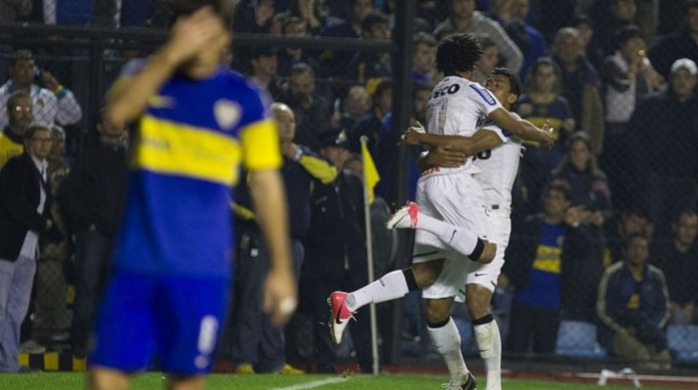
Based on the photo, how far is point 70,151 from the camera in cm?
1414

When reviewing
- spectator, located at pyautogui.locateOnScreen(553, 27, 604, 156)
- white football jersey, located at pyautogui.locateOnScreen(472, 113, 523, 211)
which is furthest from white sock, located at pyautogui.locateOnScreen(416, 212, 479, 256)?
spectator, located at pyautogui.locateOnScreen(553, 27, 604, 156)

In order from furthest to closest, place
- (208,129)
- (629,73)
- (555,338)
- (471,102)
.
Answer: (629,73) → (555,338) → (471,102) → (208,129)

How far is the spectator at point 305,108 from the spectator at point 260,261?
66 cm

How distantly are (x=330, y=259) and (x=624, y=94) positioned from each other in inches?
148

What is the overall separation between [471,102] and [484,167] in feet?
2.01

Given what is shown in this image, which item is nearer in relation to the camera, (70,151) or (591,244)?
(70,151)

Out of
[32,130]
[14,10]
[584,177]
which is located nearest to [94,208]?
[32,130]

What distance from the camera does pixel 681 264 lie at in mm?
15555

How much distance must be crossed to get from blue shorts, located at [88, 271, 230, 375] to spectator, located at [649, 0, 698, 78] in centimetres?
1150

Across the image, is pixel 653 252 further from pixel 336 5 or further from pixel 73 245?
pixel 73 245

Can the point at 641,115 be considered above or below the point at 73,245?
above

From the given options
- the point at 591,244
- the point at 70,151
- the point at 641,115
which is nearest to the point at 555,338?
the point at 591,244

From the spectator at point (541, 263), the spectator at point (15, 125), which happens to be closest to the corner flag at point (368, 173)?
the spectator at point (541, 263)

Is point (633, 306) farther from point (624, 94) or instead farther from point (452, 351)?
point (452, 351)
